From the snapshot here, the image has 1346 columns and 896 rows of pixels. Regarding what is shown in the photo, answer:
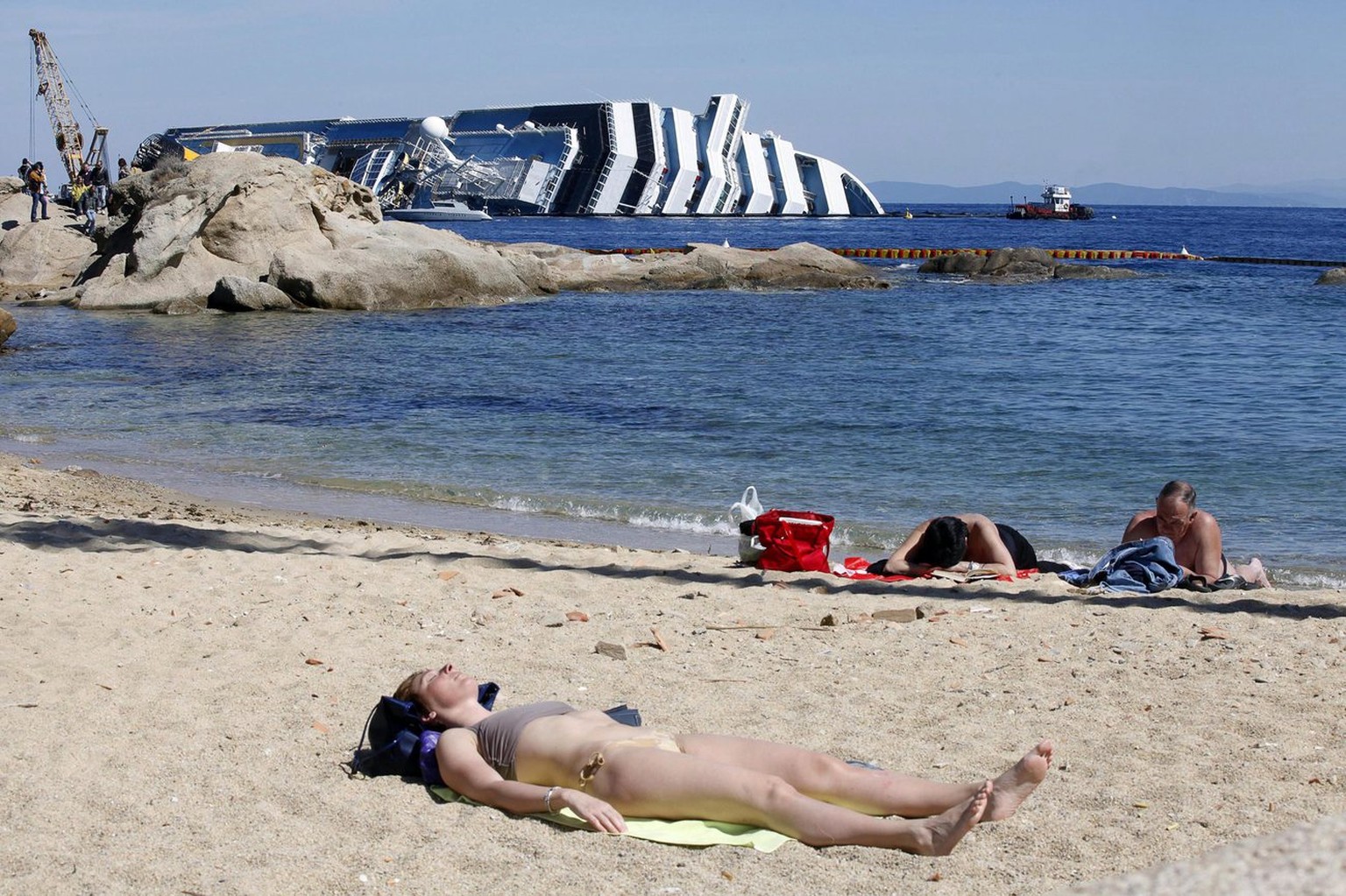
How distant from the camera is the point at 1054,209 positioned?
104m

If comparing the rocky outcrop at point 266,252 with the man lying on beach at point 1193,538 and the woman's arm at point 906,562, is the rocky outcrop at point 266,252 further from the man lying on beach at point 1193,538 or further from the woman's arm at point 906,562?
the man lying on beach at point 1193,538

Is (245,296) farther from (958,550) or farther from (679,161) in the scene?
(679,161)

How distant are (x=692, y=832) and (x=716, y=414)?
11.3 meters

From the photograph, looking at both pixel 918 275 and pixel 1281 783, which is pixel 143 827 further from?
pixel 918 275

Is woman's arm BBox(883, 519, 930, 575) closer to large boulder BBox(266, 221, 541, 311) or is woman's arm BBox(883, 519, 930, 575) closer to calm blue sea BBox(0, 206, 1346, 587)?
calm blue sea BBox(0, 206, 1346, 587)

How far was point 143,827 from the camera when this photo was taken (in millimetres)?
3828

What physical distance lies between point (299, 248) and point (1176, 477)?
21849 millimetres

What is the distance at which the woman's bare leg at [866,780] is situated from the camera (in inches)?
135

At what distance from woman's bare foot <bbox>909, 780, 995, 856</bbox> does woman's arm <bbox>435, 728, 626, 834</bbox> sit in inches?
36.2

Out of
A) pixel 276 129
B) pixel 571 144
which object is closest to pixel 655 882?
pixel 571 144

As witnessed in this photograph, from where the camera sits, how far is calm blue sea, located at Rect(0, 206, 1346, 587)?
1042cm

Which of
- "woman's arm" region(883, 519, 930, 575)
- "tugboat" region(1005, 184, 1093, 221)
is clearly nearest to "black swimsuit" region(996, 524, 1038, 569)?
"woman's arm" region(883, 519, 930, 575)

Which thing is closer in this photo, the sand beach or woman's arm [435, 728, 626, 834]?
the sand beach

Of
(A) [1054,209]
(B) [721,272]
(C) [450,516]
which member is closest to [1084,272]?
(B) [721,272]
